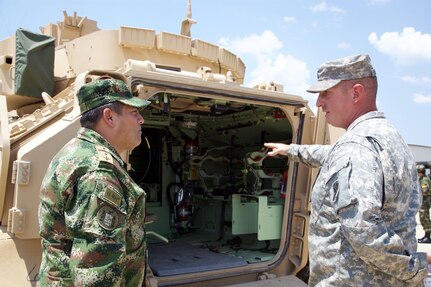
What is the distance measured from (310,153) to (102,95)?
57.6 inches

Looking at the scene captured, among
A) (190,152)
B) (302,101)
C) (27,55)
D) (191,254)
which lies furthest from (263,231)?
(27,55)

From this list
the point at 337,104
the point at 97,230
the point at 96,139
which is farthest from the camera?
the point at 337,104

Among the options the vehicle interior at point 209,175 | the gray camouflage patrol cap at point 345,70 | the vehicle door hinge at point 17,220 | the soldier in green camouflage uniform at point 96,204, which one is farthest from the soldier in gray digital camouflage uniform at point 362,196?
the vehicle interior at point 209,175

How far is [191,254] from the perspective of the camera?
5.04 meters

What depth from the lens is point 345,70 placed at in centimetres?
223

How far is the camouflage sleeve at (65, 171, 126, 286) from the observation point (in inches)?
67.1

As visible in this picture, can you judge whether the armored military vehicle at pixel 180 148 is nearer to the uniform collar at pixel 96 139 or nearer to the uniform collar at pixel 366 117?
the uniform collar at pixel 96 139

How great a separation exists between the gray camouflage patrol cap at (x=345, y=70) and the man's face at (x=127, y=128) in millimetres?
924

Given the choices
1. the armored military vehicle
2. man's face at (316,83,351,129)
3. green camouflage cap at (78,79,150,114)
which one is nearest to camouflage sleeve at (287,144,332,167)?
man's face at (316,83,351,129)

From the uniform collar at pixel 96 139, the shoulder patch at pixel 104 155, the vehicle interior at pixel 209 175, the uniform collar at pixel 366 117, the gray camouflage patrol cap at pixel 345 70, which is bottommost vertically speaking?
the vehicle interior at pixel 209 175

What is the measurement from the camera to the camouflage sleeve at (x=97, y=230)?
170cm

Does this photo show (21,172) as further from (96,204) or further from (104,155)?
(96,204)

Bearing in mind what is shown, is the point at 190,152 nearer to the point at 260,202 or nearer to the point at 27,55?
the point at 260,202

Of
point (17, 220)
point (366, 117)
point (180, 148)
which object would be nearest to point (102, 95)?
point (366, 117)
